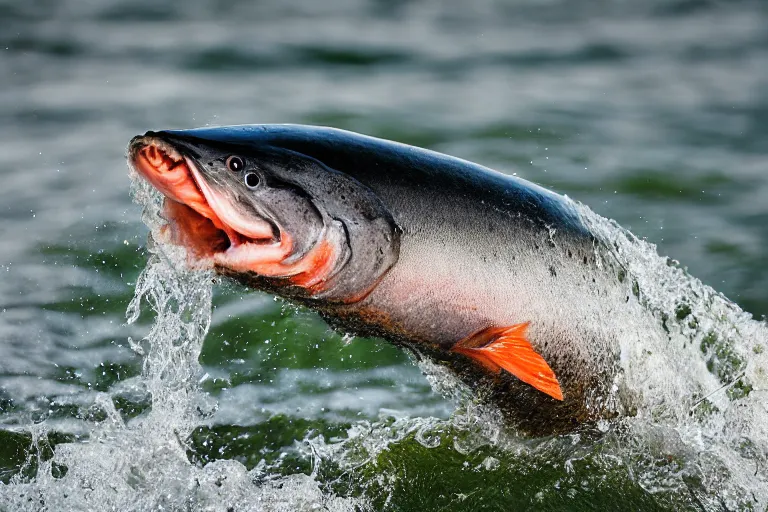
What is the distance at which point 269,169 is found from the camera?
113 inches

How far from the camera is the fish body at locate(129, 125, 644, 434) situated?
9.30 ft

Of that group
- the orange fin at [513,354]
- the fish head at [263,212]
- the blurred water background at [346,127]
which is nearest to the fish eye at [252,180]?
the fish head at [263,212]

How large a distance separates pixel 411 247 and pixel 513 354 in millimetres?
482

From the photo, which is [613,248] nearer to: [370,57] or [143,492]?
[143,492]

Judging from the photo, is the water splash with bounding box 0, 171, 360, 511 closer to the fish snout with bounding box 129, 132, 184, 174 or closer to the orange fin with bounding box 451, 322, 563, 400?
the fish snout with bounding box 129, 132, 184, 174

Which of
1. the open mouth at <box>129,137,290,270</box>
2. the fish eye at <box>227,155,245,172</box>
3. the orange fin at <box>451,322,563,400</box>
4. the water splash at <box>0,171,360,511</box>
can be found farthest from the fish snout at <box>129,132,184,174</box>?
the orange fin at <box>451,322,563,400</box>

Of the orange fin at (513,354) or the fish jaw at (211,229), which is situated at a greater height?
the fish jaw at (211,229)

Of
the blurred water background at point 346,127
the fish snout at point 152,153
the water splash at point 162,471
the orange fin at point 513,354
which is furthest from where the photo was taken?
the blurred water background at point 346,127

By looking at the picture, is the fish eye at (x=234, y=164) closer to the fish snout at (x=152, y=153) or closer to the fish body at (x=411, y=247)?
the fish body at (x=411, y=247)

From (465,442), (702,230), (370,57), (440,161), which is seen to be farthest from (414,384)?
(370,57)

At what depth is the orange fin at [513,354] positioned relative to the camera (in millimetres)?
3109

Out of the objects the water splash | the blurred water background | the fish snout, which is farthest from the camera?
the blurred water background

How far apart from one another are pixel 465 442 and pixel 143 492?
4.42 feet

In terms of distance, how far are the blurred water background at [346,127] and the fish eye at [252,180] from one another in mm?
1106
